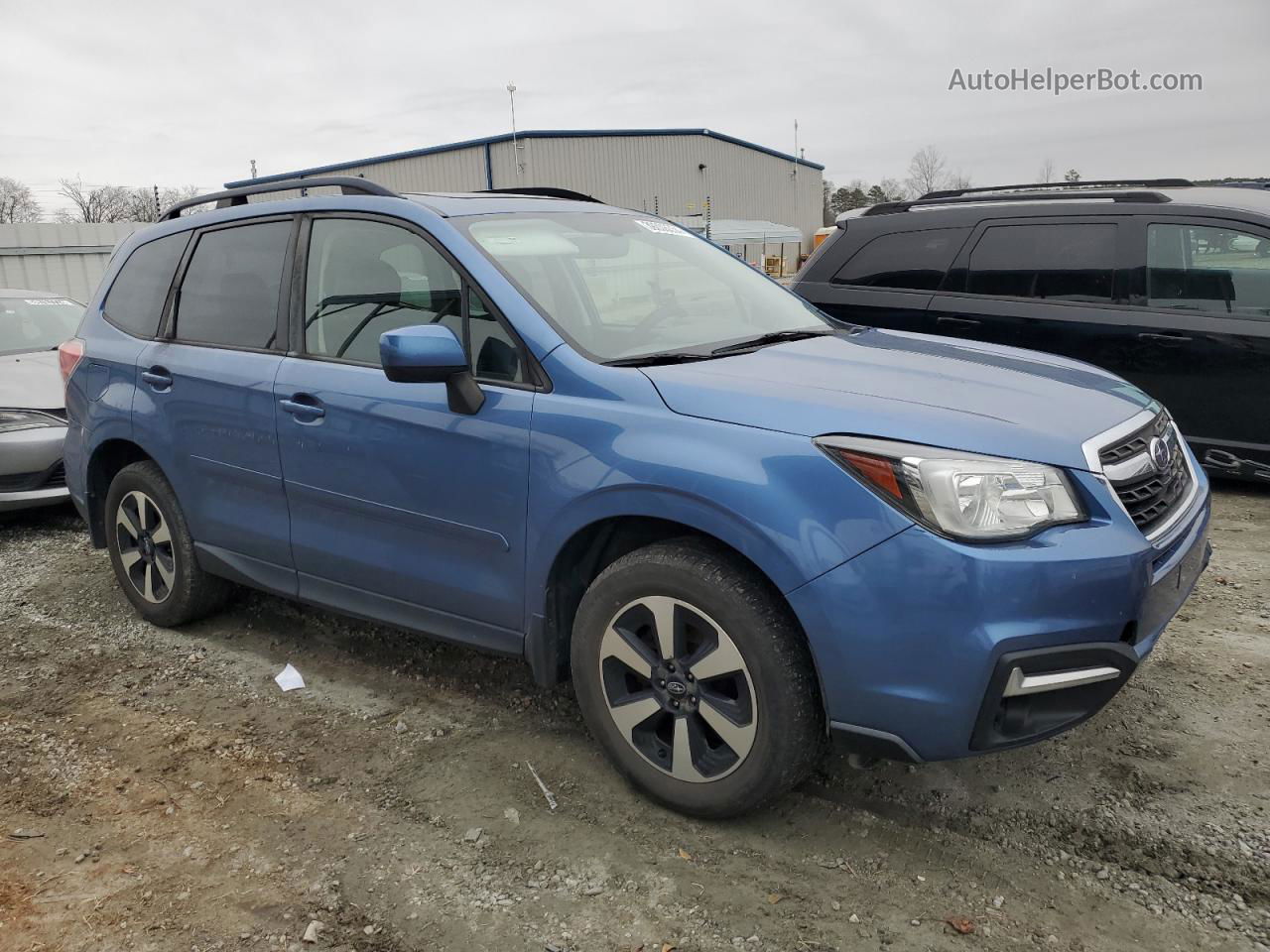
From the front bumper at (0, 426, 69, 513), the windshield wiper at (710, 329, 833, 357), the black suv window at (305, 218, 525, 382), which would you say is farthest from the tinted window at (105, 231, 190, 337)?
the windshield wiper at (710, 329, 833, 357)

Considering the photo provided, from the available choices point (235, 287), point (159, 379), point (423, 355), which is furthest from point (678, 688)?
point (159, 379)

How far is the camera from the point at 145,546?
4434 mm

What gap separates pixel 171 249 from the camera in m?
4.37

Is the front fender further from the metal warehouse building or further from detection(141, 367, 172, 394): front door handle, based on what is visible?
the metal warehouse building

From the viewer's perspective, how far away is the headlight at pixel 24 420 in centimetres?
613

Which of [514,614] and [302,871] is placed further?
[514,614]

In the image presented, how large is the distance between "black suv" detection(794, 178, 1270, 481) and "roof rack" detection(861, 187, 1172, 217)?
0.01 metres

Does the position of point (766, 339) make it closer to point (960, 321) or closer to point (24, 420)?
point (960, 321)

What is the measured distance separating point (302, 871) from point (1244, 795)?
2.65 meters

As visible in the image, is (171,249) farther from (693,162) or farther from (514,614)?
(693,162)

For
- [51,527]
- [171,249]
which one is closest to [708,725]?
[171,249]

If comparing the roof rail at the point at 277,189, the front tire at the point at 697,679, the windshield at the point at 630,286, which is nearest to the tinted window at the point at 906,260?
the windshield at the point at 630,286

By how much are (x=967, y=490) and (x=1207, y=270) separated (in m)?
4.27

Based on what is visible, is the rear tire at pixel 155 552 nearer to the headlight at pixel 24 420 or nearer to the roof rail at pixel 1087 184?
the headlight at pixel 24 420
